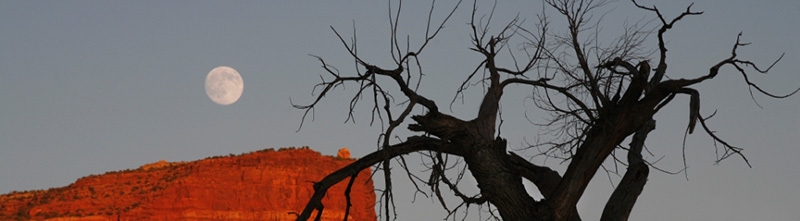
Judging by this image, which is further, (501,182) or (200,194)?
(200,194)

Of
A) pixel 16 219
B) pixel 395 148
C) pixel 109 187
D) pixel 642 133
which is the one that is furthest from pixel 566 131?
pixel 109 187

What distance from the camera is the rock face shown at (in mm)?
82688

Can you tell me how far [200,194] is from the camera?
288ft

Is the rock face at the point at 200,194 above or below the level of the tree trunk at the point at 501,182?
above

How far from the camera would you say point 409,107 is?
9305mm

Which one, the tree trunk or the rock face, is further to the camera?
the rock face

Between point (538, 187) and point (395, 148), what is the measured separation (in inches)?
61.7

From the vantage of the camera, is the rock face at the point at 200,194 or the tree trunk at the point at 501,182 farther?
the rock face at the point at 200,194

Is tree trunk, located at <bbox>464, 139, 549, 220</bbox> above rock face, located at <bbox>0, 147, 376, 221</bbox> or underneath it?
underneath

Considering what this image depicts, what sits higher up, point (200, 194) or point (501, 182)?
point (200, 194)

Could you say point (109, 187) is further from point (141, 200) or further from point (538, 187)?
point (538, 187)

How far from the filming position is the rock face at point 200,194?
82688 mm

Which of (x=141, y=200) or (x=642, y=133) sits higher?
(x=141, y=200)

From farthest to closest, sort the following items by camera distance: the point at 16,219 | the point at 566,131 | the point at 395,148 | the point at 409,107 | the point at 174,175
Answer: the point at 174,175, the point at 16,219, the point at 566,131, the point at 395,148, the point at 409,107
